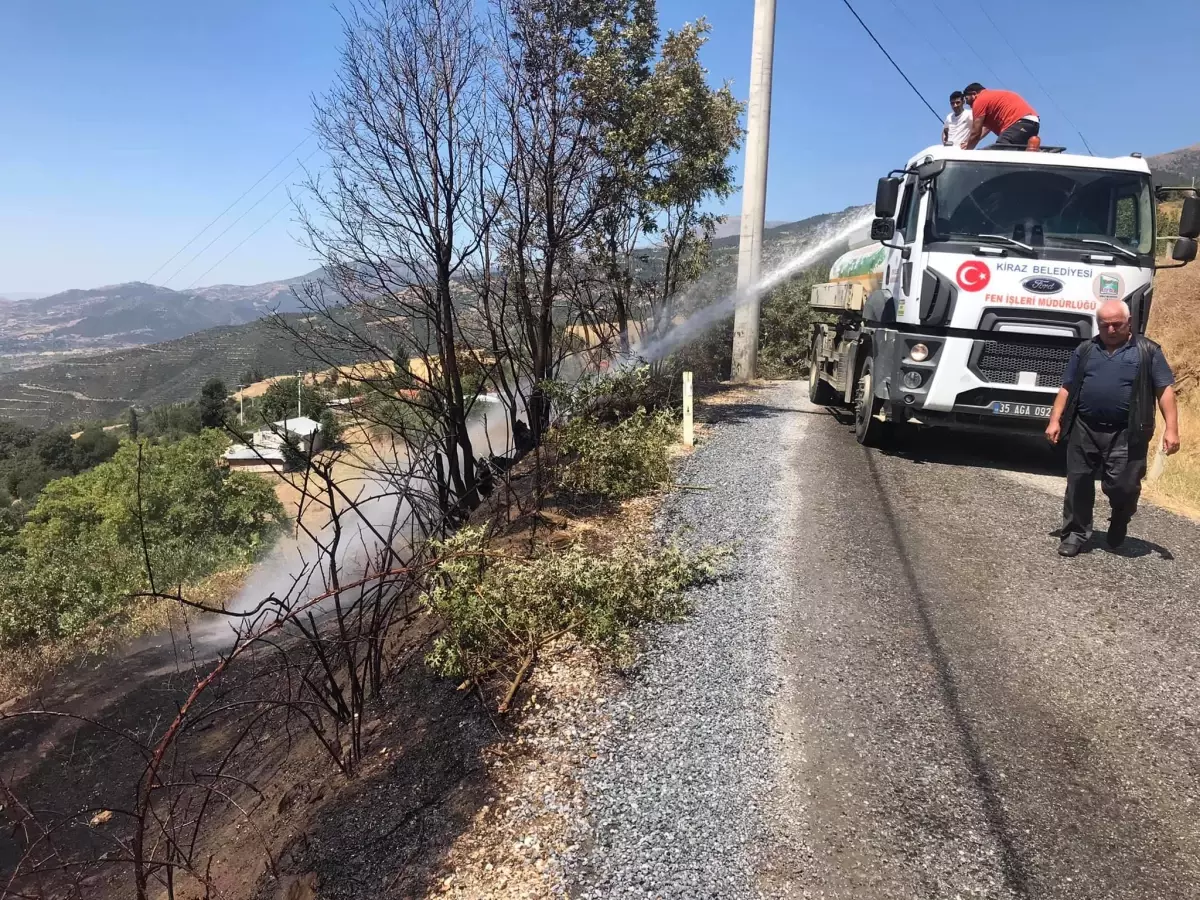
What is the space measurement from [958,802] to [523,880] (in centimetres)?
176

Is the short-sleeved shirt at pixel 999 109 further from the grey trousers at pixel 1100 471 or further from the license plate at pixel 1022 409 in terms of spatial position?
the grey trousers at pixel 1100 471

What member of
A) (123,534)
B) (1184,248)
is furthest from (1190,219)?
(123,534)

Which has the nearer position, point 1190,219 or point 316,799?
point 316,799

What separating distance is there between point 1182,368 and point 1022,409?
272 inches

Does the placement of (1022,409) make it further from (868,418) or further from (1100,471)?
(1100,471)

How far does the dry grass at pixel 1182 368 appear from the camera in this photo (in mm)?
A: 7547

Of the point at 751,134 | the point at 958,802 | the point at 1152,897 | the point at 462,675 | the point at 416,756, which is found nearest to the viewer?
the point at 1152,897

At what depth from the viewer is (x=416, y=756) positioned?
3670mm

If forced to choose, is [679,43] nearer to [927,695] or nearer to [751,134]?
[751,134]

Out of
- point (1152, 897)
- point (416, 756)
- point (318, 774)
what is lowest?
point (318, 774)

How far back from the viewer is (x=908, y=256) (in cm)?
766

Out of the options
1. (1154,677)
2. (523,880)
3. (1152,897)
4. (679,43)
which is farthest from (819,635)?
→ (679,43)

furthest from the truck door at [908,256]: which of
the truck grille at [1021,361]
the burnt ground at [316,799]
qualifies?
the burnt ground at [316,799]

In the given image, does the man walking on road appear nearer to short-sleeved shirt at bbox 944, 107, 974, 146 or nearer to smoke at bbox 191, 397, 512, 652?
short-sleeved shirt at bbox 944, 107, 974, 146
